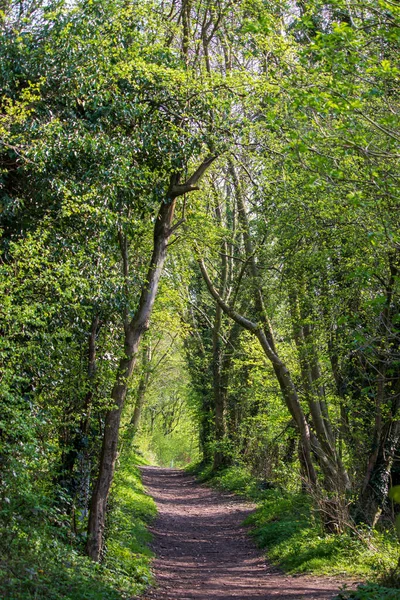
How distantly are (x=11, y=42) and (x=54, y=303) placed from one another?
14.3ft

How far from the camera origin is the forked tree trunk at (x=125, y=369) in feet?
33.5

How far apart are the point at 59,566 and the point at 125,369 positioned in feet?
11.9

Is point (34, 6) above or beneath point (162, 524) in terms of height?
above

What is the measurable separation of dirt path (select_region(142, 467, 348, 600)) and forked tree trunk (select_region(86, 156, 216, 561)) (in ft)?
4.32

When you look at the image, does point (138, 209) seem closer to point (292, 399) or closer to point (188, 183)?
point (188, 183)

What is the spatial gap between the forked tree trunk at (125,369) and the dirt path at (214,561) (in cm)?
132

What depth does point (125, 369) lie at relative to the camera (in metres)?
10.9

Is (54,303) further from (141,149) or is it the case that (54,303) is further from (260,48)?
(260,48)

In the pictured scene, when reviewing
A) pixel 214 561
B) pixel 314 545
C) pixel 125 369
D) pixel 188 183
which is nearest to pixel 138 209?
pixel 188 183

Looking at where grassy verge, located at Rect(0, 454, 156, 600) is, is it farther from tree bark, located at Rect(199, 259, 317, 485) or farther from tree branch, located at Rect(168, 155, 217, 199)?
tree branch, located at Rect(168, 155, 217, 199)

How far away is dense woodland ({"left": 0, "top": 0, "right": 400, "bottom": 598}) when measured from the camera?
8.14m

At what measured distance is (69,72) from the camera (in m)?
10.3

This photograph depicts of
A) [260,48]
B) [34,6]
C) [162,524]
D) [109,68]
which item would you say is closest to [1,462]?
[109,68]

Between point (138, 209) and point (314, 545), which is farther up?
point (138, 209)
